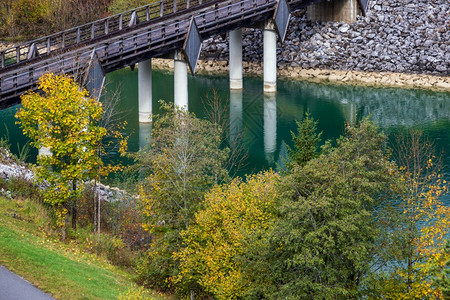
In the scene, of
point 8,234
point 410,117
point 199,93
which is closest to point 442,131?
point 410,117

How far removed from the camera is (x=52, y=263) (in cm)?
2795

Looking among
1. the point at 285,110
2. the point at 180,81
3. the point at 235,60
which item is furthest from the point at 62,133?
the point at 235,60

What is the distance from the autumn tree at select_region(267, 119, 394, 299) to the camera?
27.5m

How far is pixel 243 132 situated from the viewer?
5903cm

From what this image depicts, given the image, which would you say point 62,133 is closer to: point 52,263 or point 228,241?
point 52,263

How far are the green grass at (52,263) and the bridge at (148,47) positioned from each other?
12.7 m

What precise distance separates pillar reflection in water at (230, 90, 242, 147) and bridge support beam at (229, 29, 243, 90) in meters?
1.09

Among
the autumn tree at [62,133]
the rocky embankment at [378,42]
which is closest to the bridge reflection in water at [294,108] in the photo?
the rocky embankment at [378,42]

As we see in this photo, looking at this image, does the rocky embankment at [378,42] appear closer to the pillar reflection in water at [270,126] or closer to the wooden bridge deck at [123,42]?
the wooden bridge deck at [123,42]

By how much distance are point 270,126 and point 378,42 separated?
2269cm

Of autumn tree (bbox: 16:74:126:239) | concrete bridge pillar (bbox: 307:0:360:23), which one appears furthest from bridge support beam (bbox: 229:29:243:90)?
autumn tree (bbox: 16:74:126:239)

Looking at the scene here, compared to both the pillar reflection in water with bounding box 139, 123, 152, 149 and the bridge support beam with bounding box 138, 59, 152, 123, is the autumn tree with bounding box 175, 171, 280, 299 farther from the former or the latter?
the bridge support beam with bounding box 138, 59, 152, 123

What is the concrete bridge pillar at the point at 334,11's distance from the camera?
81375mm

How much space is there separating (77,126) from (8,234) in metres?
5.90
